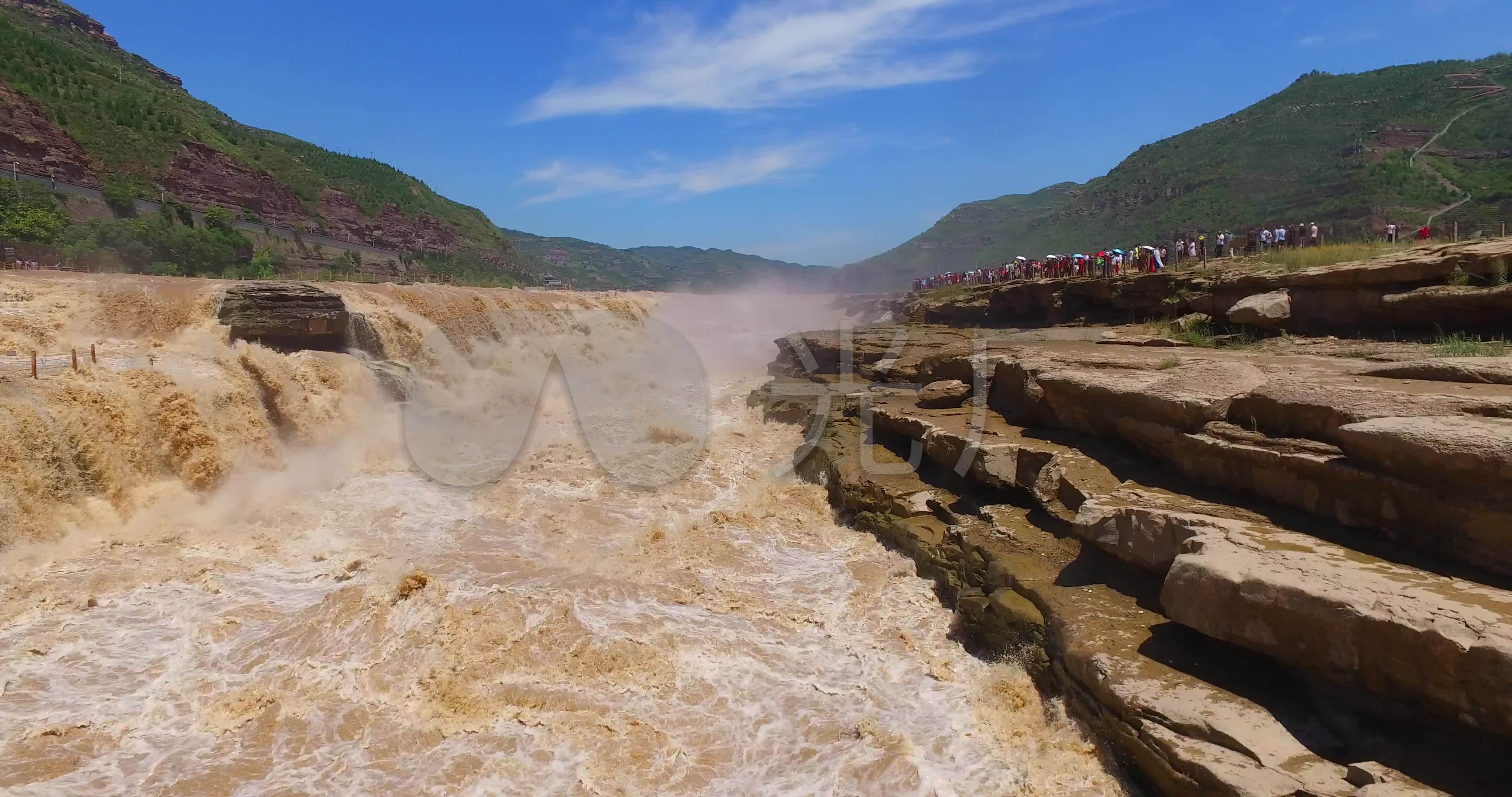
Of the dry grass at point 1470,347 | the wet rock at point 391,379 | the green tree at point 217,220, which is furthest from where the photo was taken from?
the green tree at point 217,220

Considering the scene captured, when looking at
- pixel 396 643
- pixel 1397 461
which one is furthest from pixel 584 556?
pixel 1397 461

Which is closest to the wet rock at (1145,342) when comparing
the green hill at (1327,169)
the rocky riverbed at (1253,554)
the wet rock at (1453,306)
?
the rocky riverbed at (1253,554)

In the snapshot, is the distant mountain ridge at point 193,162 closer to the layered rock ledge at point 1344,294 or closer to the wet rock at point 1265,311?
the layered rock ledge at point 1344,294

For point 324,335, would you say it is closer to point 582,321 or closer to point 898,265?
point 582,321

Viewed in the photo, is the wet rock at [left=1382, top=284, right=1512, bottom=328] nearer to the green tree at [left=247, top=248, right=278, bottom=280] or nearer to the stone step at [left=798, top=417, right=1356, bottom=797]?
the stone step at [left=798, top=417, right=1356, bottom=797]

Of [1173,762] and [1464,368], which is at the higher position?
[1464,368]

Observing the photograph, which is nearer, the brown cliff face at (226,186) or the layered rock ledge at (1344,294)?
the layered rock ledge at (1344,294)
